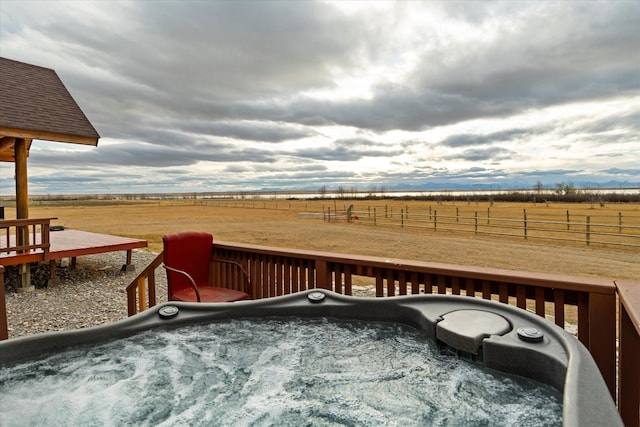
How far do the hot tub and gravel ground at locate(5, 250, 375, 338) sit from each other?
2869 mm

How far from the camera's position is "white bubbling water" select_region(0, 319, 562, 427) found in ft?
5.10

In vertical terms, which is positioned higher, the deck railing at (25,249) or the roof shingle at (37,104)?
the roof shingle at (37,104)

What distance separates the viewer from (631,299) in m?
1.57

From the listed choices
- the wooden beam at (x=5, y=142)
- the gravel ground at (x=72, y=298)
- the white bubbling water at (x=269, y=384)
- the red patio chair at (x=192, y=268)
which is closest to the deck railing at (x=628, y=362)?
the white bubbling water at (x=269, y=384)

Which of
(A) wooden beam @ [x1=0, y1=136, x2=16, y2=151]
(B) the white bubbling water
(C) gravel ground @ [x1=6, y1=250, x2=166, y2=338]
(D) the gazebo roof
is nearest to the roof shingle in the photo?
(D) the gazebo roof

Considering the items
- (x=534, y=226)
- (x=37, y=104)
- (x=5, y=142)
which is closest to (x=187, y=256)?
(x=37, y=104)

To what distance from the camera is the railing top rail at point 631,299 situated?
4.46 ft

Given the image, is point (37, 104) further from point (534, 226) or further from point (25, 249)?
point (534, 226)

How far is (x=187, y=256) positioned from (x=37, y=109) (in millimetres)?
6131

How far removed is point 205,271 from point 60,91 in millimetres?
7510

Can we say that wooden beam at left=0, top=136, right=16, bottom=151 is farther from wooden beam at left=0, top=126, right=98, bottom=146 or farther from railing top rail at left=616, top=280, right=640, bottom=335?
railing top rail at left=616, top=280, right=640, bottom=335

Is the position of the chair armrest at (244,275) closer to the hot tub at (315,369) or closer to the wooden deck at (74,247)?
the hot tub at (315,369)

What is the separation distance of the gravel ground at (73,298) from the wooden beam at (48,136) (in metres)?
2.64

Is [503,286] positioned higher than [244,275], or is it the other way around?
[503,286]
